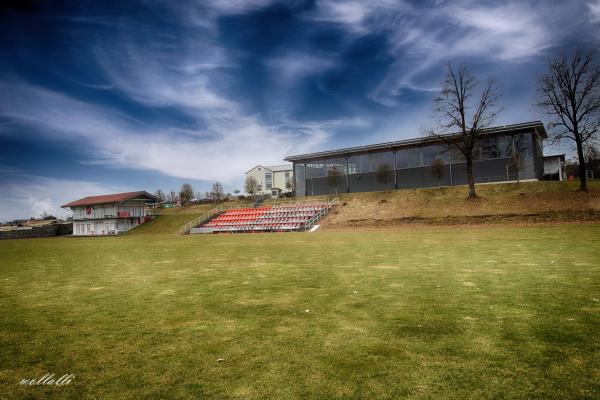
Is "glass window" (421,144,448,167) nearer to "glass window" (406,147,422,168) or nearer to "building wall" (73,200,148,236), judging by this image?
"glass window" (406,147,422,168)

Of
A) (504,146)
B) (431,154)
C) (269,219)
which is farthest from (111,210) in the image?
(504,146)

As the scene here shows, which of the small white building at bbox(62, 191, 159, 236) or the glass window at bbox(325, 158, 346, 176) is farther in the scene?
the small white building at bbox(62, 191, 159, 236)

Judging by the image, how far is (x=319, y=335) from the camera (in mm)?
5281

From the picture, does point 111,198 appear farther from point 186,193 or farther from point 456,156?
point 456,156

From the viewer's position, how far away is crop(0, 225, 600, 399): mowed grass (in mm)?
3809

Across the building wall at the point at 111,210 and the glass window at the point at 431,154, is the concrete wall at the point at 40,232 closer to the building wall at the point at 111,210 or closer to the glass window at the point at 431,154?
the building wall at the point at 111,210

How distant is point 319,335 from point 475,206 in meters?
36.0

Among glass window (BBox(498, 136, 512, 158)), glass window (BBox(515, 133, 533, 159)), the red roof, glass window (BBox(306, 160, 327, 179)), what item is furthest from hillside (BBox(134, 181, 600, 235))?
the red roof

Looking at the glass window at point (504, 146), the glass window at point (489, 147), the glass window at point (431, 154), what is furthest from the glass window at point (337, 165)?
the glass window at point (504, 146)

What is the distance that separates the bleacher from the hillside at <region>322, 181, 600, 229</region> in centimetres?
261

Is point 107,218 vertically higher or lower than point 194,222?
higher

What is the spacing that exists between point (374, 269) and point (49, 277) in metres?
10.8

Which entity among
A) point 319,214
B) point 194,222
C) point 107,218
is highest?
point 107,218

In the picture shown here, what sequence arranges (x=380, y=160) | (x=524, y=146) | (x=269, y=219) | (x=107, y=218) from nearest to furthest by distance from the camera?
(x=524, y=146)
(x=269, y=219)
(x=380, y=160)
(x=107, y=218)
